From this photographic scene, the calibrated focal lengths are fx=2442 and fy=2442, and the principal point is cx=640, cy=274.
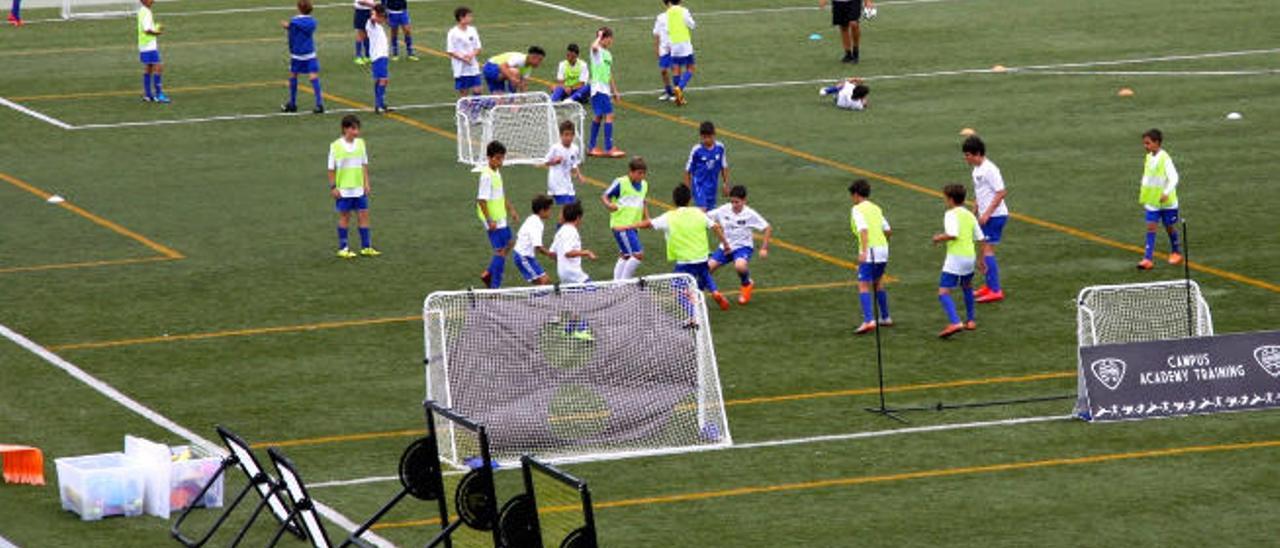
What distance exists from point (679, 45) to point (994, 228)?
48.0 feet

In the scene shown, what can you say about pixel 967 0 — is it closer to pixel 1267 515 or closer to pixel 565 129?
pixel 565 129

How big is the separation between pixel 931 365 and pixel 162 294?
10.0 m

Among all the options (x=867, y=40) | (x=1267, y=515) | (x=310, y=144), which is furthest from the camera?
(x=867, y=40)

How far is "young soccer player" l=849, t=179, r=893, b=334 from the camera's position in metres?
27.8

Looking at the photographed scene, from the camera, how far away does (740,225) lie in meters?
29.4

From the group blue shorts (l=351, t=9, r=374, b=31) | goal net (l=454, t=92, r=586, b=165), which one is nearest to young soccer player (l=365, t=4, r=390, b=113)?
goal net (l=454, t=92, r=586, b=165)

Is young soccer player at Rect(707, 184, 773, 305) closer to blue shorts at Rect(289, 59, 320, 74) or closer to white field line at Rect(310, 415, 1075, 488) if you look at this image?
white field line at Rect(310, 415, 1075, 488)

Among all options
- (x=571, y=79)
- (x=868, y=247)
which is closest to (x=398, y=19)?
(x=571, y=79)

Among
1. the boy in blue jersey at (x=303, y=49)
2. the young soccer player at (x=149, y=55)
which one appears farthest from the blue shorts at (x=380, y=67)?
the young soccer player at (x=149, y=55)

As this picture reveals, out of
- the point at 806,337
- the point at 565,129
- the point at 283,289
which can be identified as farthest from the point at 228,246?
the point at 806,337

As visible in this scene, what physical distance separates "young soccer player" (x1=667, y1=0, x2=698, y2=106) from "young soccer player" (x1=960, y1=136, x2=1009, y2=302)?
14.1 m

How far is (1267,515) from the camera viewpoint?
2098 cm

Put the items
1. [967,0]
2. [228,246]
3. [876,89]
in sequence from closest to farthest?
[228,246] < [876,89] < [967,0]

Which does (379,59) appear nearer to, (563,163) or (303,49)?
(303,49)
